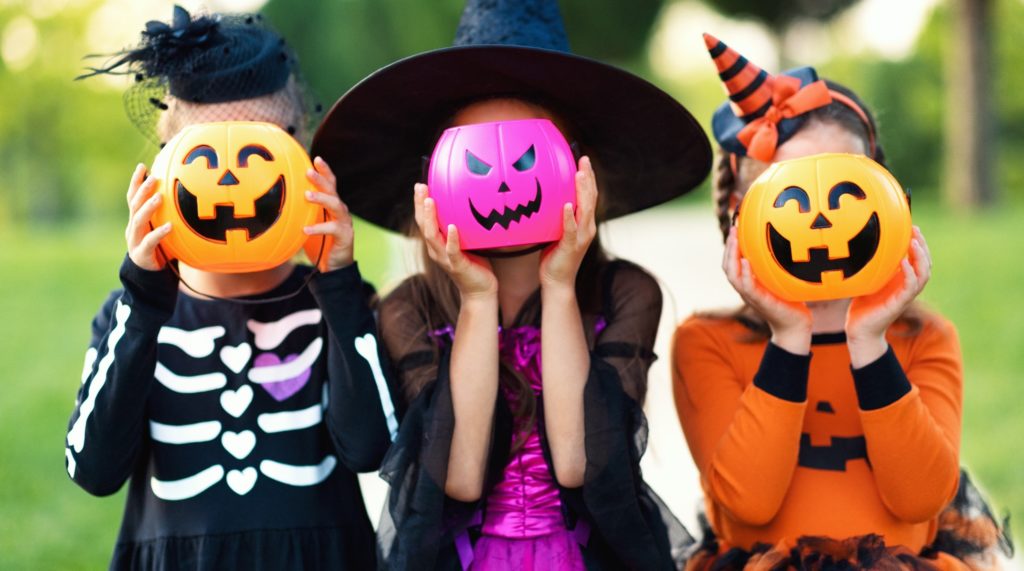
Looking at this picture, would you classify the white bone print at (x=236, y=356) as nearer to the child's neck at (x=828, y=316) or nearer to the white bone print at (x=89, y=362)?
the white bone print at (x=89, y=362)

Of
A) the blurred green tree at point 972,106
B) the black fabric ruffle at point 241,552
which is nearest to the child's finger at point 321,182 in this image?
the black fabric ruffle at point 241,552

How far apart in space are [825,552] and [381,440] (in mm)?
1298

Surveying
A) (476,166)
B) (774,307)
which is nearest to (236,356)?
(476,166)

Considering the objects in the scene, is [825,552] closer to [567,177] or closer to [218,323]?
[567,177]

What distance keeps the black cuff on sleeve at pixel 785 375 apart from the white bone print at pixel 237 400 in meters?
1.48

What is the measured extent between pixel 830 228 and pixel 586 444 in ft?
2.80

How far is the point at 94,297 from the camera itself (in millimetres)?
11859

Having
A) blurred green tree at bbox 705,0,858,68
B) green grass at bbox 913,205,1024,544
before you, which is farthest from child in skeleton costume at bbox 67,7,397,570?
blurred green tree at bbox 705,0,858,68

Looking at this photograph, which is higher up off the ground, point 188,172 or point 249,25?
point 249,25

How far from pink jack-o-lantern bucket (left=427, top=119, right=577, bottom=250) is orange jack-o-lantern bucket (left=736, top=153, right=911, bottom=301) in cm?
56

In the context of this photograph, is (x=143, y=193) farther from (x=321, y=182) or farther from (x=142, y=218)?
(x=321, y=182)

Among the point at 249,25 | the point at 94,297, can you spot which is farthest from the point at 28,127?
the point at 249,25

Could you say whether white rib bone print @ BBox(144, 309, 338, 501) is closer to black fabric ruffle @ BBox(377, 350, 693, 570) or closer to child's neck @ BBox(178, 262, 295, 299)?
child's neck @ BBox(178, 262, 295, 299)

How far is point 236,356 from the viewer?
2.96 m
